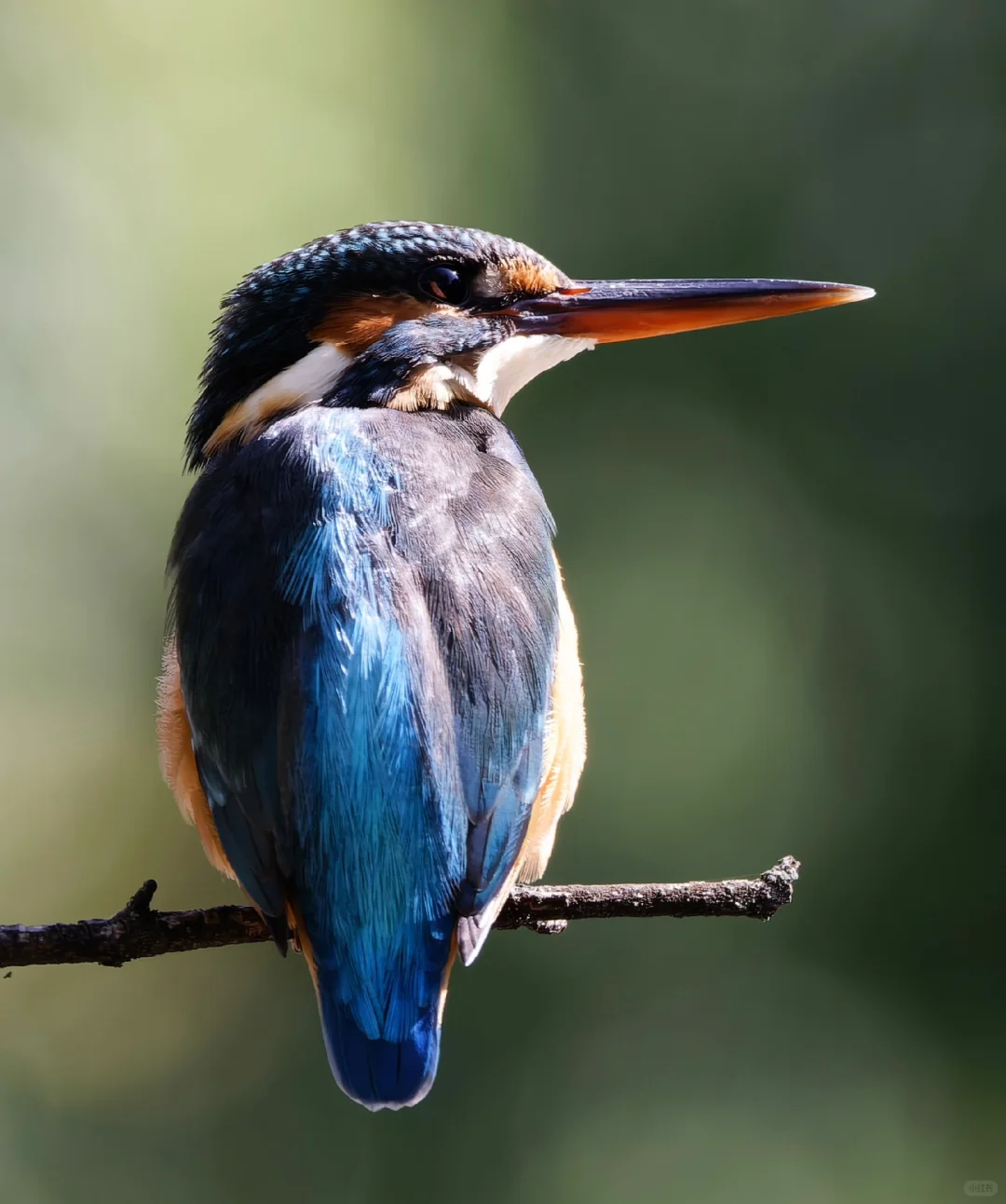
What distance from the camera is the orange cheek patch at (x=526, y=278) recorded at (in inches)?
88.6

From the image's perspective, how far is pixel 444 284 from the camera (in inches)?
86.7

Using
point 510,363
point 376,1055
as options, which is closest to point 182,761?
point 376,1055

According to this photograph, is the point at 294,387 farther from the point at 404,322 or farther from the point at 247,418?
the point at 404,322

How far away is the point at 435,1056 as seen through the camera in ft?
5.21

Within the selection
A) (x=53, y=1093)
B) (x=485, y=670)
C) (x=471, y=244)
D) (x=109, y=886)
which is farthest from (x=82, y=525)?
(x=485, y=670)

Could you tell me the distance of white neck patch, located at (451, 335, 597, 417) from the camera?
2.20 m

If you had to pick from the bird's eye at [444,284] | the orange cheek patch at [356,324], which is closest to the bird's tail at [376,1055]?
the orange cheek patch at [356,324]

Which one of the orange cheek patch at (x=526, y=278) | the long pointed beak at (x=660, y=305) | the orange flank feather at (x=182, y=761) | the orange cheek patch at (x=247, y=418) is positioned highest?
the orange cheek patch at (x=526, y=278)

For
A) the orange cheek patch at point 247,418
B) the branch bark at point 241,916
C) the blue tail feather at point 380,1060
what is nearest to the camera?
the blue tail feather at point 380,1060

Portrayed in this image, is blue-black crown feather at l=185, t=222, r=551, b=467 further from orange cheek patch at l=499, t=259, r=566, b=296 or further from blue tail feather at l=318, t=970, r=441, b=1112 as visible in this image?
blue tail feather at l=318, t=970, r=441, b=1112

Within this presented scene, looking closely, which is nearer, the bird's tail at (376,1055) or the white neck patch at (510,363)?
the bird's tail at (376,1055)

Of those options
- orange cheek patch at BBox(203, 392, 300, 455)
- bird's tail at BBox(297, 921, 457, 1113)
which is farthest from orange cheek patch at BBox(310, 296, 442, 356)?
bird's tail at BBox(297, 921, 457, 1113)

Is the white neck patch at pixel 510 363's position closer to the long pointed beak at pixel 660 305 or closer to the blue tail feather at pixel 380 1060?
the long pointed beak at pixel 660 305

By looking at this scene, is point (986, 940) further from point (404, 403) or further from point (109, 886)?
point (404, 403)
